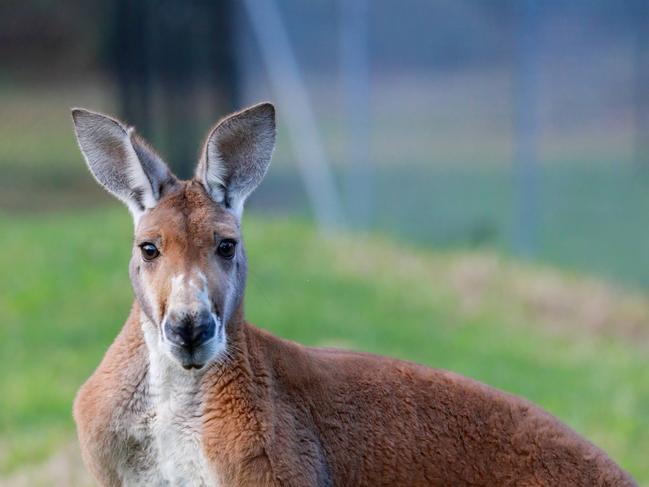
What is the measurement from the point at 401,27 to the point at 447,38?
535mm

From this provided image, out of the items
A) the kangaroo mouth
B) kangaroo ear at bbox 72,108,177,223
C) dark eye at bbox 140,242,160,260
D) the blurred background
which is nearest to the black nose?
the kangaroo mouth

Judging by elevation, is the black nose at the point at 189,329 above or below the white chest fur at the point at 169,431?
above

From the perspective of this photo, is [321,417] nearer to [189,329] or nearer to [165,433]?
[165,433]

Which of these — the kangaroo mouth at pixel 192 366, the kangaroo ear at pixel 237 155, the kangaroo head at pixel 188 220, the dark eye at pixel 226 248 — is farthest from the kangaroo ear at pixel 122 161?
the kangaroo mouth at pixel 192 366

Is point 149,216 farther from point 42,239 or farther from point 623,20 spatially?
point 623,20

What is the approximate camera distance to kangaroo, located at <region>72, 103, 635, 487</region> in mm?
4578

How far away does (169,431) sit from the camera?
4.68 m

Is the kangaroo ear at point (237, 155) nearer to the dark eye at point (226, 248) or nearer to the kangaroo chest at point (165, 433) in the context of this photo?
the dark eye at point (226, 248)

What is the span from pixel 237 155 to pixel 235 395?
0.86 meters

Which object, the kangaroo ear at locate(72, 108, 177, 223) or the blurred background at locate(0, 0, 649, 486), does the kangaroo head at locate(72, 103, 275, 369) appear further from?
the blurred background at locate(0, 0, 649, 486)

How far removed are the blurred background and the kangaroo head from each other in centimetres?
447

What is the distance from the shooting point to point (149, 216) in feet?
15.5

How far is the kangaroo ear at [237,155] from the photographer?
4.86 meters

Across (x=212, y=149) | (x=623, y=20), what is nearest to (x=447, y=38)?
(x=623, y=20)
